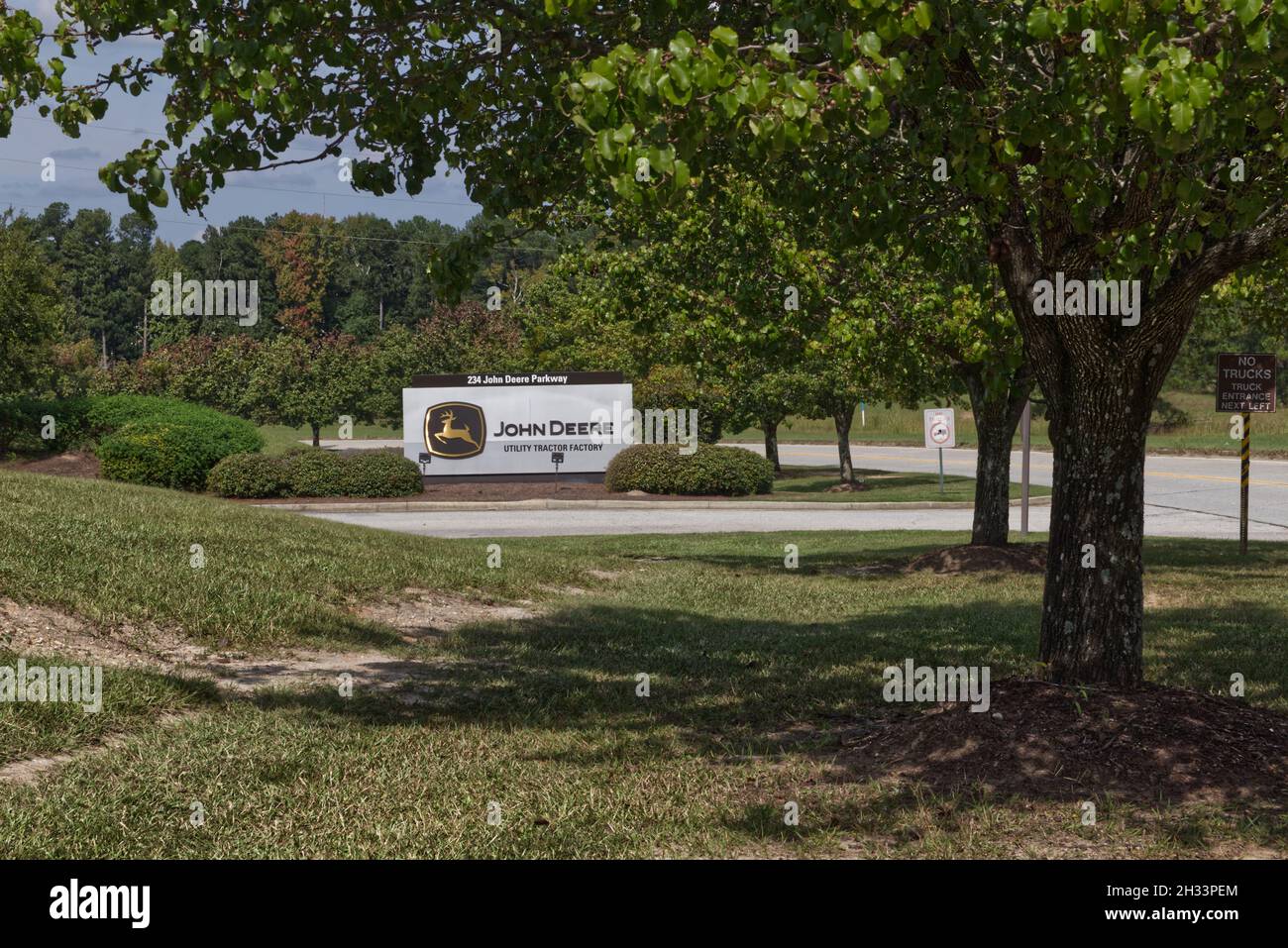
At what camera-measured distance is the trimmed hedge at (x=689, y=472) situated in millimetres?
30734

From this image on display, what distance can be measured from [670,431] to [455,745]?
101 ft

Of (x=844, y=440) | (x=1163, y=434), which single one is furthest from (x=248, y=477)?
(x=1163, y=434)

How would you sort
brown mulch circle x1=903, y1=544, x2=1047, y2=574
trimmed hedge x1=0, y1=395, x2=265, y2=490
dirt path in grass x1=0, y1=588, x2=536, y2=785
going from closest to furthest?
1. dirt path in grass x1=0, y1=588, x2=536, y2=785
2. brown mulch circle x1=903, y1=544, x2=1047, y2=574
3. trimmed hedge x1=0, y1=395, x2=265, y2=490

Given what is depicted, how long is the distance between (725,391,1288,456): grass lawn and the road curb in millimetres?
10026

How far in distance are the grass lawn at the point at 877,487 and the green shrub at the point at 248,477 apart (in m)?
11.1

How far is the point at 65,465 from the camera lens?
29828 millimetres

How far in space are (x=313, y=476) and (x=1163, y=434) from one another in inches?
1502

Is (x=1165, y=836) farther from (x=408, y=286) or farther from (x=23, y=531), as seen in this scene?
(x=408, y=286)

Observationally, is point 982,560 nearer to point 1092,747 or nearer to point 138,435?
point 1092,747

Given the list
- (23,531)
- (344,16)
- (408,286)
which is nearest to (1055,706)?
(344,16)

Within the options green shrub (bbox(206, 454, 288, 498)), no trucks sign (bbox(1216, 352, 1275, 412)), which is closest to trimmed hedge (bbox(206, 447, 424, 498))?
green shrub (bbox(206, 454, 288, 498))

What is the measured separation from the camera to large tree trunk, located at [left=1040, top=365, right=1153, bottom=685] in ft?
23.2

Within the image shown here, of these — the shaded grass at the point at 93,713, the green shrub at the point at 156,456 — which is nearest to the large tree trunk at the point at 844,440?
the green shrub at the point at 156,456

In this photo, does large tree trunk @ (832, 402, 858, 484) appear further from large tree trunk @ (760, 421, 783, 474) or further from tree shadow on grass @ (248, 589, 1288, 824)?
tree shadow on grass @ (248, 589, 1288, 824)
